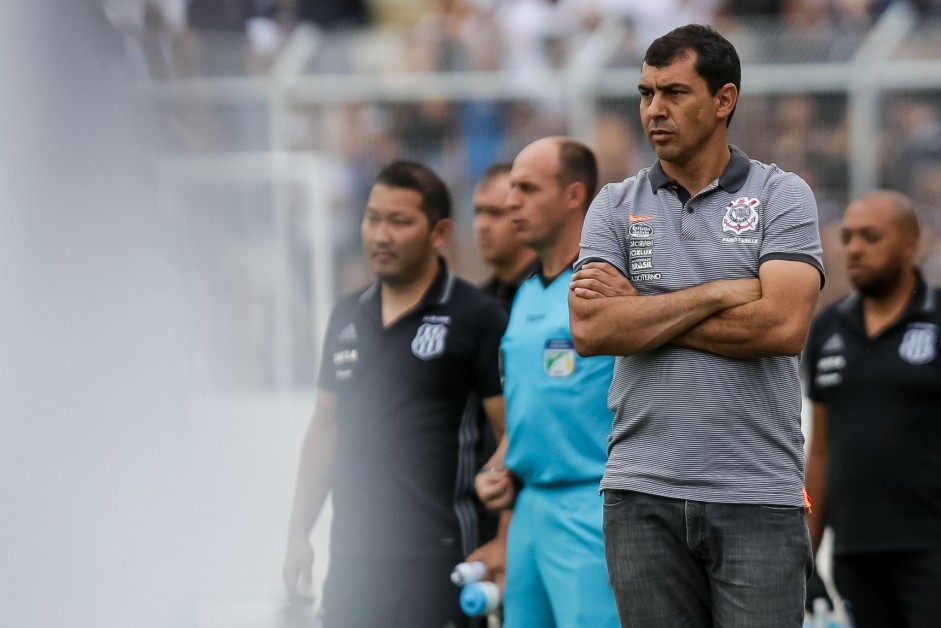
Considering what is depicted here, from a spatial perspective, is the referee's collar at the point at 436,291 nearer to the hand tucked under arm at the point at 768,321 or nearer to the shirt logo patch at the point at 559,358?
the shirt logo patch at the point at 559,358

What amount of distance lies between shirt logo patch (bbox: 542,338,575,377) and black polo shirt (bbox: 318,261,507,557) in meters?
0.54

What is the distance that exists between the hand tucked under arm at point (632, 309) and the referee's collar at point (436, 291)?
159 cm

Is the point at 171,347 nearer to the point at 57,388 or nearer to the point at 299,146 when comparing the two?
the point at 57,388

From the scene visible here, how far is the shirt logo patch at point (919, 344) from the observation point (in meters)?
5.63

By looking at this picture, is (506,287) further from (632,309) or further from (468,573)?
(632,309)

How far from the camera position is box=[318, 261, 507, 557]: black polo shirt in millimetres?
4992

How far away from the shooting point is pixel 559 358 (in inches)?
179

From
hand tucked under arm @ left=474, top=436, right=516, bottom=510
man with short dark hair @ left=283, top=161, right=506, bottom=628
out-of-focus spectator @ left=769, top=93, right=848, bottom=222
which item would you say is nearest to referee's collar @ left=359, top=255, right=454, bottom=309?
man with short dark hair @ left=283, top=161, right=506, bottom=628

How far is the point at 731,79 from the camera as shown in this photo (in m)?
3.69

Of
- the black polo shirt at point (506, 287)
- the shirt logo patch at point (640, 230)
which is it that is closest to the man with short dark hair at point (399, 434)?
the black polo shirt at point (506, 287)

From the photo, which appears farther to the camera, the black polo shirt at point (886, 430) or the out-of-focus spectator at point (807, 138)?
the out-of-focus spectator at point (807, 138)

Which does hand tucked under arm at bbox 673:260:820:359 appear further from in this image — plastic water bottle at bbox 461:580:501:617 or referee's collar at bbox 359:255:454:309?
referee's collar at bbox 359:255:454:309

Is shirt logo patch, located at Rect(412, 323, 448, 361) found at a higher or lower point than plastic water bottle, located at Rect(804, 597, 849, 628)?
higher

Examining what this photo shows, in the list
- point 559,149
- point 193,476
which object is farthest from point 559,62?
point 193,476
